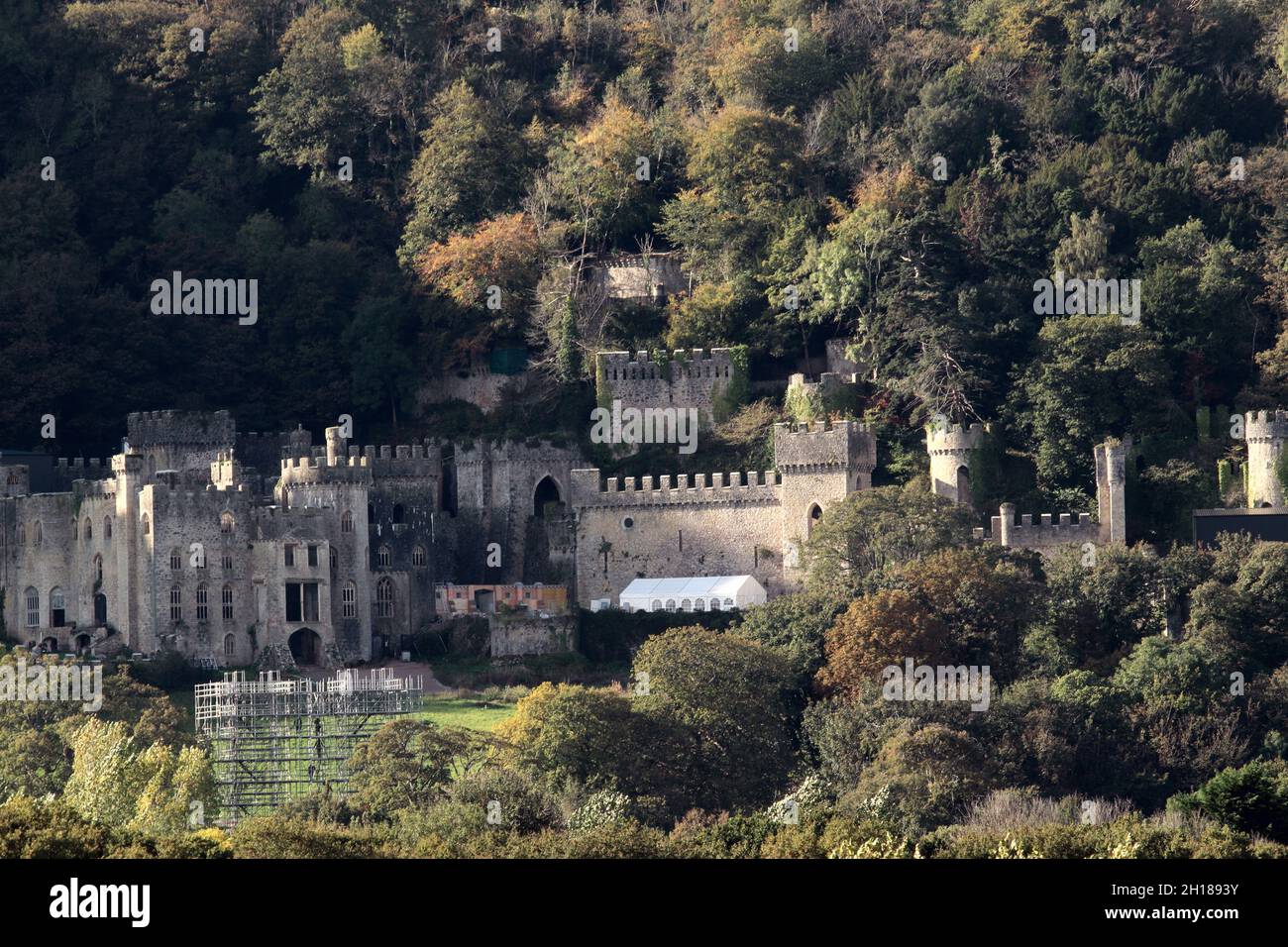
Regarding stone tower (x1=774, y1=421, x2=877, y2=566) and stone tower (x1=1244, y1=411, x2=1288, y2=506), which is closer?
stone tower (x1=1244, y1=411, x2=1288, y2=506)

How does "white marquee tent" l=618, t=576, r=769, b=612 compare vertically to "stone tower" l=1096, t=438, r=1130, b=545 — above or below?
below

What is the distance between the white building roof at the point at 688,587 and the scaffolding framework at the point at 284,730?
900cm

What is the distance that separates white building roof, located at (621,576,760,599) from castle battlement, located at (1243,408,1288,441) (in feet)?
42.9

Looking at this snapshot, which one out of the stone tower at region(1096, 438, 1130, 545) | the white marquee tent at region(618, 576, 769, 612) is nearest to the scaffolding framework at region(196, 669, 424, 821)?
the white marquee tent at region(618, 576, 769, 612)

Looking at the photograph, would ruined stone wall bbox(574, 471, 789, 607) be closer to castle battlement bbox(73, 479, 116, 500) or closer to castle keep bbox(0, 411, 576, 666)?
castle keep bbox(0, 411, 576, 666)

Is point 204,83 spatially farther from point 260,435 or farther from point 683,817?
point 683,817

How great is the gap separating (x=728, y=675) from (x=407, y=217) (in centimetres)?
2925

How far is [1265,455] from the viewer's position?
85250mm

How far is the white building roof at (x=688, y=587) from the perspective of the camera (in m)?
86.9

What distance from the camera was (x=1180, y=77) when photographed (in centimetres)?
9969

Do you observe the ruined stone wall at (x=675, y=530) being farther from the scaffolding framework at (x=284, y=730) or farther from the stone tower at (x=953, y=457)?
the scaffolding framework at (x=284, y=730)

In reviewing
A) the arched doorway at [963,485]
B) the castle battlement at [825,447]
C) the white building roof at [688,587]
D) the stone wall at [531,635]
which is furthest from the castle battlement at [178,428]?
the arched doorway at [963,485]

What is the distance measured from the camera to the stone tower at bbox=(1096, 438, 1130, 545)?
278 ft

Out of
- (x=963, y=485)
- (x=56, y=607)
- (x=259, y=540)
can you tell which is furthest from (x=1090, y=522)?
(x=56, y=607)
